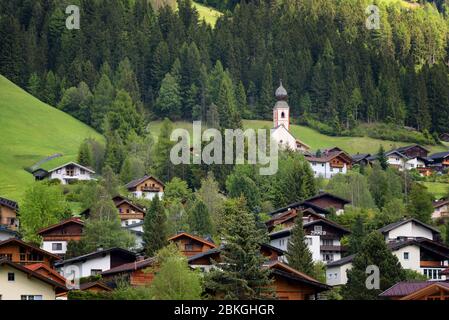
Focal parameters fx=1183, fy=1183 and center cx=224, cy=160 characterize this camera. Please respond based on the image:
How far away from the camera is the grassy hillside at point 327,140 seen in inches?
6078

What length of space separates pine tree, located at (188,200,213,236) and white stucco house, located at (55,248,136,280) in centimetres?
1469

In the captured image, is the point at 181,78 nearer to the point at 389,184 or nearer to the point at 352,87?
the point at 352,87

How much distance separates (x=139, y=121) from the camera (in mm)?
147875

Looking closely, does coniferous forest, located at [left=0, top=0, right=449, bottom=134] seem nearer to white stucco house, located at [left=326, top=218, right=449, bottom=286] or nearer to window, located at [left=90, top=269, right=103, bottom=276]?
white stucco house, located at [left=326, top=218, right=449, bottom=286]

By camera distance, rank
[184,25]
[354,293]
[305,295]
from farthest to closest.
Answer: [184,25] < [354,293] < [305,295]

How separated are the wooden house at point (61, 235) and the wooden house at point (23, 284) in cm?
3363

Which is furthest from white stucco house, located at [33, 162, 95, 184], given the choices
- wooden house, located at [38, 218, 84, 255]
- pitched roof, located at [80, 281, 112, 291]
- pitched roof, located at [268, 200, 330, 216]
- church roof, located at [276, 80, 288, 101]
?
pitched roof, located at [80, 281, 112, 291]

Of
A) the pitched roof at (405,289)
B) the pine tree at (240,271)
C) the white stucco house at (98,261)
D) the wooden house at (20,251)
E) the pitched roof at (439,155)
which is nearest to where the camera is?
the pine tree at (240,271)

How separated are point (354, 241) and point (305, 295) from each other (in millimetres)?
30832

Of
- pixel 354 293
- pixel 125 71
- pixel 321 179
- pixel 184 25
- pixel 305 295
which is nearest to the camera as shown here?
A: pixel 305 295

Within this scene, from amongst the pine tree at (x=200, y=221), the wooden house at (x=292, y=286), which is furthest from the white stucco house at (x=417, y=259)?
the wooden house at (x=292, y=286)

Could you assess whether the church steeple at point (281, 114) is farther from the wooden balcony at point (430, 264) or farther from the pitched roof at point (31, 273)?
the pitched roof at point (31, 273)

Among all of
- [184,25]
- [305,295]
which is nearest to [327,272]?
[305,295]

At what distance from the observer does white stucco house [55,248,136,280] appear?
72.9 m
